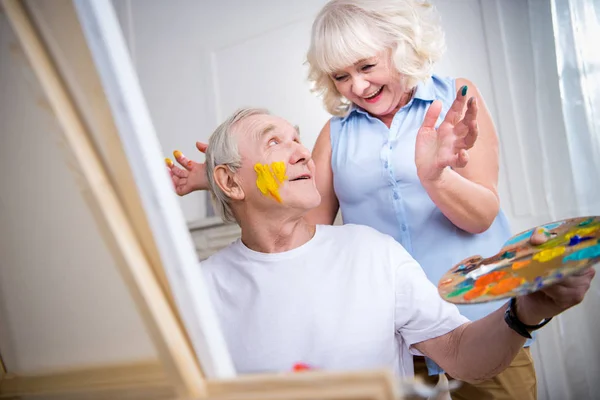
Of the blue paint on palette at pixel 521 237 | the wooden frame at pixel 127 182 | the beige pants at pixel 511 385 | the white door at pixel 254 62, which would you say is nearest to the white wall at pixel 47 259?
the wooden frame at pixel 127 182

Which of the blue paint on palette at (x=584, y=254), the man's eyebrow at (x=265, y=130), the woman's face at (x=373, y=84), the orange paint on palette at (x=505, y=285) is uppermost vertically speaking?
the woman's face at (x=373, y=84)

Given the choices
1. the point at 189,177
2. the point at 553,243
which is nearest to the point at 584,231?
the point at 553,243

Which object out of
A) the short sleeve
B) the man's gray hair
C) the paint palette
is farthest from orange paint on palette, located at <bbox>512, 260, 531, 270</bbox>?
the man's gray hair

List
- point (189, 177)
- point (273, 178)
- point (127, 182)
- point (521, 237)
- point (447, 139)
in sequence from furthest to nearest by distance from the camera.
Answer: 1. point (189, 177)
2. point (273, 178)
3. point (447, 139)
4. point (521, 237)
5. point (127, 182)

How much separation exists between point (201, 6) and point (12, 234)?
4.96 ft

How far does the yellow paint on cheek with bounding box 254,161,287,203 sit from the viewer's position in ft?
4.21

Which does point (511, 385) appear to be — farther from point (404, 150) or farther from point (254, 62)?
point (254, 62)

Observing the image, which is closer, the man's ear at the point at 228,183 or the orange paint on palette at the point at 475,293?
the orange paint on palette at the point at 475,293

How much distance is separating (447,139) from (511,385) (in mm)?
583

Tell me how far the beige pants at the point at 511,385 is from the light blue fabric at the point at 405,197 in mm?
110

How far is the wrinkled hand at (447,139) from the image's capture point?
1140mm

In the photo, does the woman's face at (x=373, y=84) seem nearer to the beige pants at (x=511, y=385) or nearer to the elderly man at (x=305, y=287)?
the elderly man at (x=305, y=287)

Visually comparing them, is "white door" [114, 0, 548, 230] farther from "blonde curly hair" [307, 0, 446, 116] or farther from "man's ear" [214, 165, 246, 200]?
"man's ear" [214, 165, 246, 200]

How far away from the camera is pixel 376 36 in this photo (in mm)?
1346
